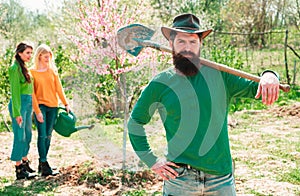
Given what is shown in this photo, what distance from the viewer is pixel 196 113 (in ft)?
6.46

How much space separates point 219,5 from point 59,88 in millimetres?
17734

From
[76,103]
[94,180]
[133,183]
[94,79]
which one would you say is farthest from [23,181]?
[76,103]

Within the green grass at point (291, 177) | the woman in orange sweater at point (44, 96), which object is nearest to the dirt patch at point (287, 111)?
the green grass at point (291, 177)

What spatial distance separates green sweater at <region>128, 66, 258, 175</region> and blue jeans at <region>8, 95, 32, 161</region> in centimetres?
278

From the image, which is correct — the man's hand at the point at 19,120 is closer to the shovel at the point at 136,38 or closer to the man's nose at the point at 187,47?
the shovel at the point at 136,38

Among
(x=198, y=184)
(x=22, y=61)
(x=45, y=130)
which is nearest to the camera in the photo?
(x=198, y=184)

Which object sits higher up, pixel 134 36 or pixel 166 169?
pixel 134 36

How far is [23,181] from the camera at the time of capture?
4.59 m

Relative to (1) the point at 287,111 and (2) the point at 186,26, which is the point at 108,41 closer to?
(2) the point at 186,26

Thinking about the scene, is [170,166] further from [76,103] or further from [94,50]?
[76,103]

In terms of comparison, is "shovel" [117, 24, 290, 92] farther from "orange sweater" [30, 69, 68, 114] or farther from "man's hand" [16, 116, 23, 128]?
"man's hand" [16, 116, 23, 128]

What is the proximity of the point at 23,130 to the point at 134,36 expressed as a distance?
7.09 feet

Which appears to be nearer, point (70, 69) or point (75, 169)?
point (75, 169)

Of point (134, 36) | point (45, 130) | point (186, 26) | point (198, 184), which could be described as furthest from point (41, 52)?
point (198, 184)
